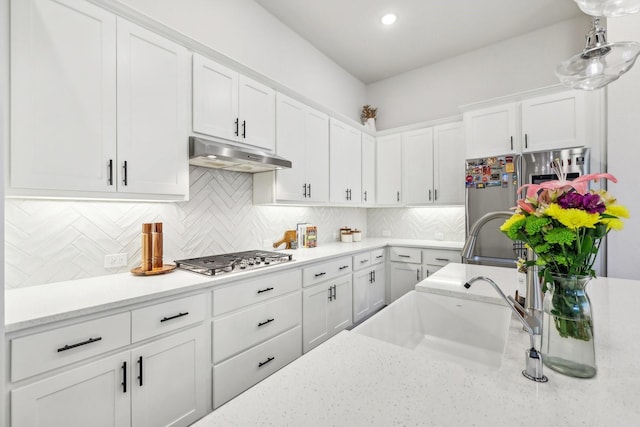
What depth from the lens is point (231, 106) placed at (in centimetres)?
225

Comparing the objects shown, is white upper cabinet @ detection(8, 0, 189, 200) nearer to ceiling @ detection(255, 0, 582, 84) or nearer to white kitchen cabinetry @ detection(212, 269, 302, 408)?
white kitchen cabinetry @ detection(212, 269, 302, 408)

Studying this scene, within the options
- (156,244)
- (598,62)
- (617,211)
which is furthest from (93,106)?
(598,62)

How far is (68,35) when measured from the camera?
1461 millimetres

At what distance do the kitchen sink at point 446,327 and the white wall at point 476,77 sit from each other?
10.8ft

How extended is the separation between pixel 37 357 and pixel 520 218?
186 cm

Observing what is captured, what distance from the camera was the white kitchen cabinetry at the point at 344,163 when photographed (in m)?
3.39

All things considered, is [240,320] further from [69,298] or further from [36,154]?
[36,154]

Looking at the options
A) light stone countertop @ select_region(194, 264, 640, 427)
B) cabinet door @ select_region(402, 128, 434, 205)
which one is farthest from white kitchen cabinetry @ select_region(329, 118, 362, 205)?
light stone countertop @ select_region(194, 264, 640, 427)

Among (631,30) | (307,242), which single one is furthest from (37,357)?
(631,30)

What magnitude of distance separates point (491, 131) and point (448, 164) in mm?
602

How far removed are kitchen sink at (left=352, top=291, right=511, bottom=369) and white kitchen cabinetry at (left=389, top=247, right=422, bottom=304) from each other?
2100 mm

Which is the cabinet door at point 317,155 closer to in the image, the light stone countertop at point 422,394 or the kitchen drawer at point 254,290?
the kitchen drawer at point 254,290

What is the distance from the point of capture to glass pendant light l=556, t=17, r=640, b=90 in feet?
4.09

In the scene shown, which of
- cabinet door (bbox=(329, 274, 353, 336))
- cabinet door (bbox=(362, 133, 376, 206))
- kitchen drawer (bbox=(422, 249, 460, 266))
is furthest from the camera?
cabinet door (bbox=(362, 133, 376, 206))
